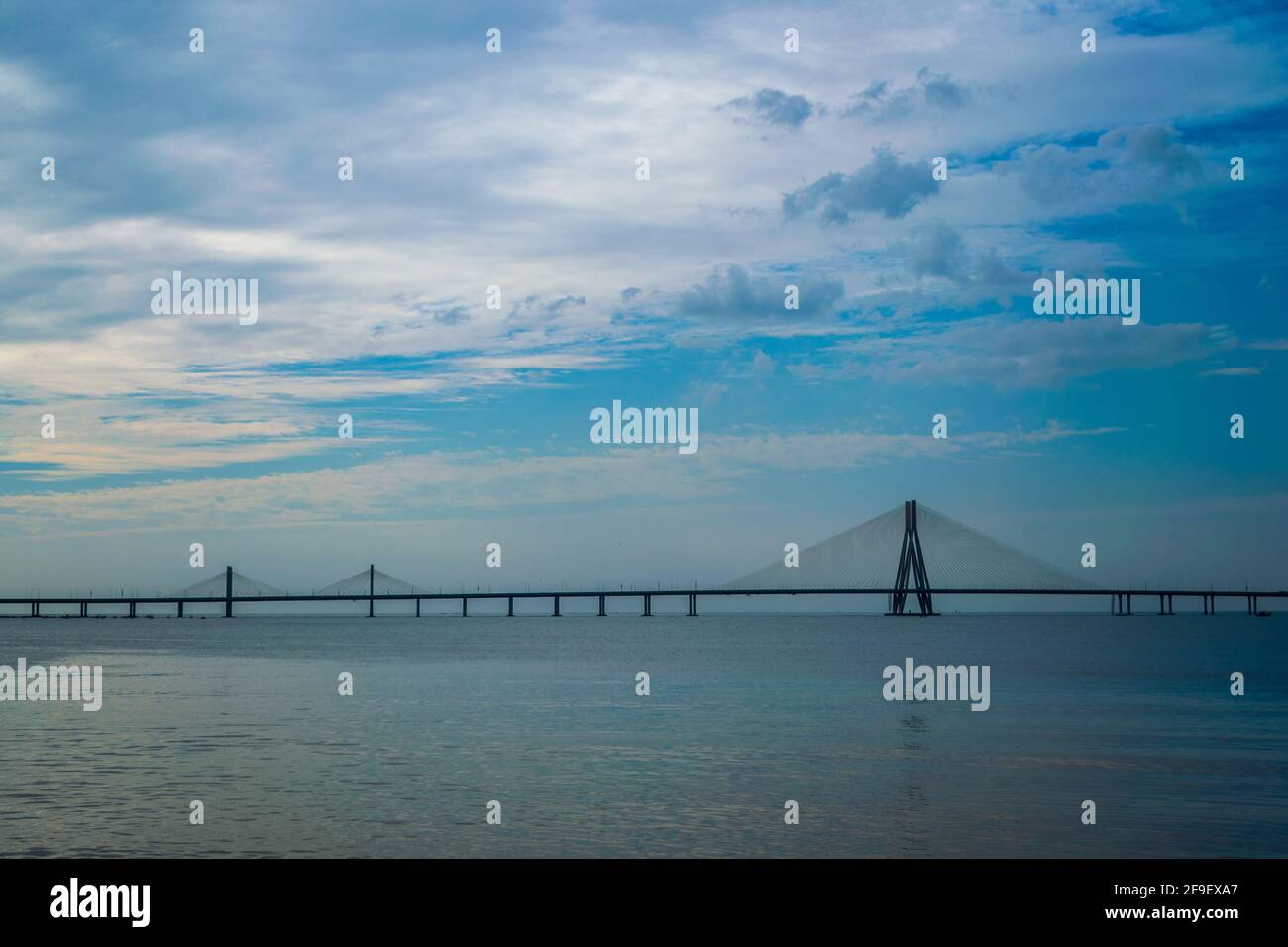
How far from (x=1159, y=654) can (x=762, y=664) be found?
115 ft

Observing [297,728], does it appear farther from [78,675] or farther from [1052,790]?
[78,675]

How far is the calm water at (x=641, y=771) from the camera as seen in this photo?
723 inches

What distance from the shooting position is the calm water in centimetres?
1836

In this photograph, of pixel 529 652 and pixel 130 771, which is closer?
pixel 130 771

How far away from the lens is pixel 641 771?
25516mm

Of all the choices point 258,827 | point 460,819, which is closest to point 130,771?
point 258,827
